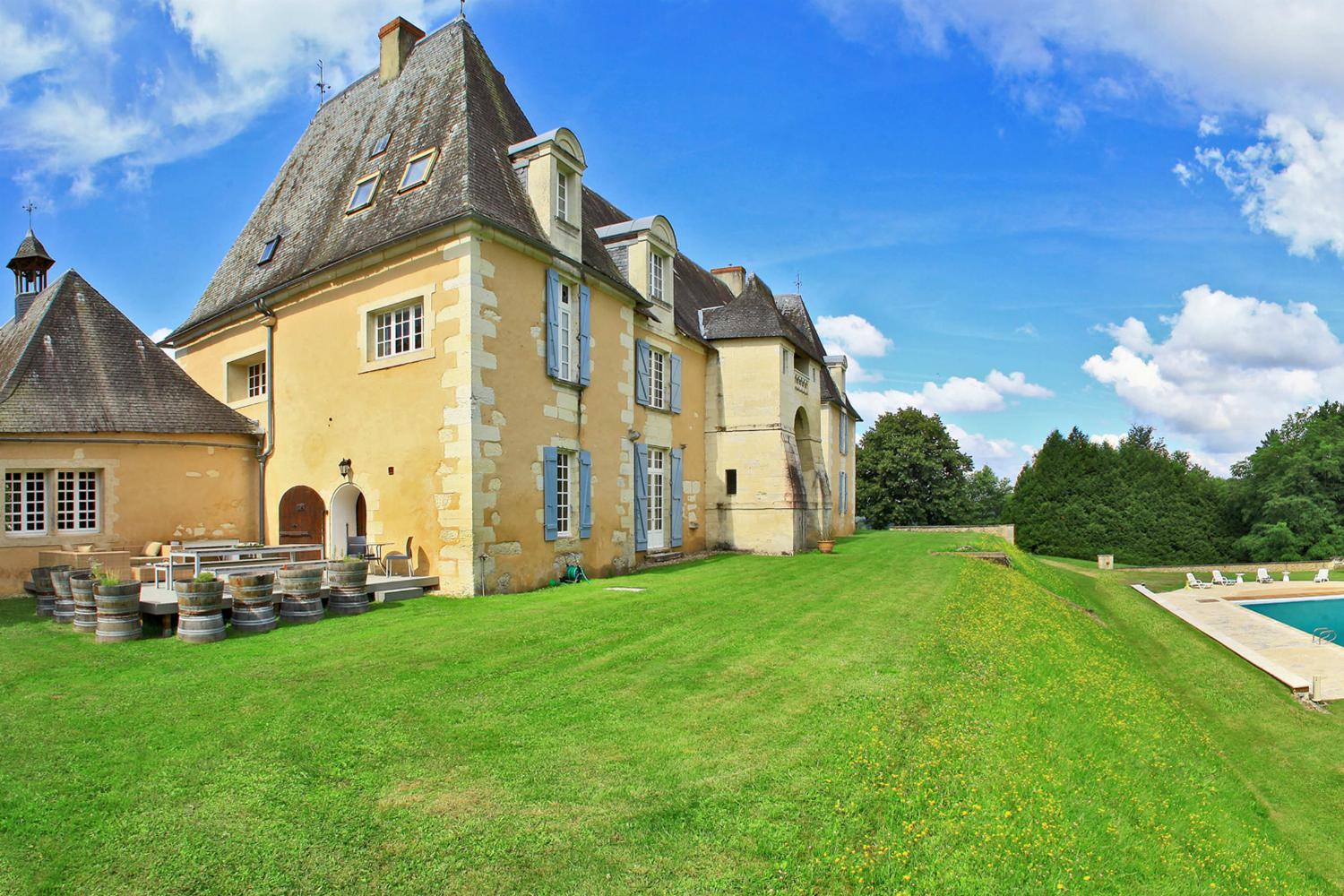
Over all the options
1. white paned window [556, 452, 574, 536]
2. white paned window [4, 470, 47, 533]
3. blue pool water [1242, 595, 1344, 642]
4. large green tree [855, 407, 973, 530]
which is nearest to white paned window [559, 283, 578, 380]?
white paned window [556, 452, 574, 536]

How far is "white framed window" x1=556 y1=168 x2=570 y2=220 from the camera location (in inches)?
562

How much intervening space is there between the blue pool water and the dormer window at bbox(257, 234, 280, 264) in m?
32.1

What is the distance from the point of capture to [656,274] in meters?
18.8

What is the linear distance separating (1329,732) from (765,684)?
40.7ft

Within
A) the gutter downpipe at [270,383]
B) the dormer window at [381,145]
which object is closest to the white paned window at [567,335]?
the dormer window at [381,145]

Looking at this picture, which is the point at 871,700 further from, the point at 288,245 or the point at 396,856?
the point at 288,245

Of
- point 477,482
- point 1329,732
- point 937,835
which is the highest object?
point 477,482

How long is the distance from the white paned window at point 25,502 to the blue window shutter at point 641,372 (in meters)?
11.5

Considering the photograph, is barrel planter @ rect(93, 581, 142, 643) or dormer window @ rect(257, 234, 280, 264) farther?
dormer window @ rect(257, 234, 280, 264)

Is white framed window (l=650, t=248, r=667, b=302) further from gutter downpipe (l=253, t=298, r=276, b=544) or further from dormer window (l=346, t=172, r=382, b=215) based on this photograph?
gutter downpipe (l=253, t=298, r=276, b=544)

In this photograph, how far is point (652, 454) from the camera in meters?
18.7

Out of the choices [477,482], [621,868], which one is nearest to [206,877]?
[621,868]

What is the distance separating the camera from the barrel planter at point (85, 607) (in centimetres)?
891

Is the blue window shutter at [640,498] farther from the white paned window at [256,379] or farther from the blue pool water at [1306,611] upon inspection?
the blue pool water at [1306,611]
